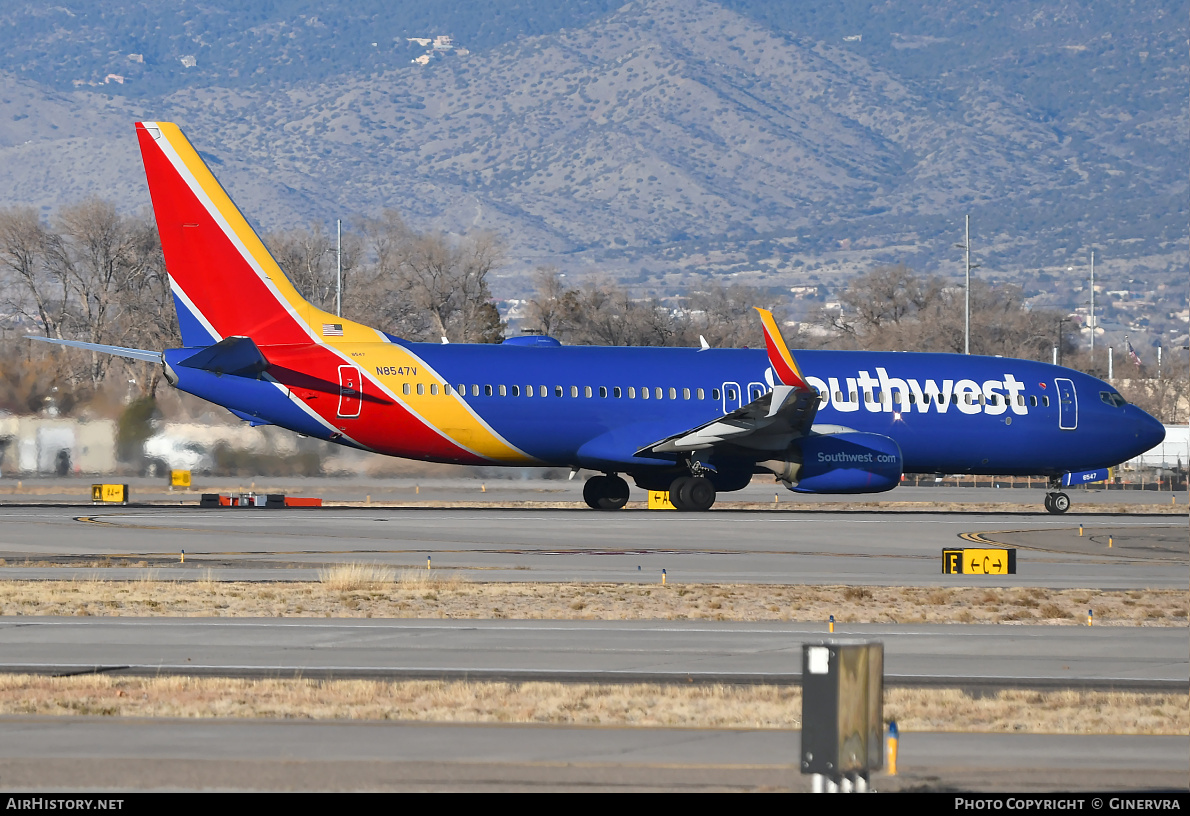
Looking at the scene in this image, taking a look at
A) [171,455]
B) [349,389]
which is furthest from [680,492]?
[171,455]

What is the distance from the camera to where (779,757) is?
12070 millimetres

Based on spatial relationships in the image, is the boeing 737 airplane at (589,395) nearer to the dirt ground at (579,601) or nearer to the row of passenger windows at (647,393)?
the row of passenger windows at (647,393)

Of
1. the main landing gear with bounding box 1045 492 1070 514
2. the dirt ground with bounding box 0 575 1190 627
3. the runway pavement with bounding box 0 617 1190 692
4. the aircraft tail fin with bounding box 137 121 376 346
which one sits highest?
the aircraft tail fin with bounding box 137 121 376 346

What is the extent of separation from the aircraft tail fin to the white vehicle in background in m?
8.62

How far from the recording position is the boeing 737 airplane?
1502 inches

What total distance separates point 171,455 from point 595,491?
1232 cm

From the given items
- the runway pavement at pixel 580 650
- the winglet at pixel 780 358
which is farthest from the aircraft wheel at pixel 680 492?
the runway pavement at pixel 580 650

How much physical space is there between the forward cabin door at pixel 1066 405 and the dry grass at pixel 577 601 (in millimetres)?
19678

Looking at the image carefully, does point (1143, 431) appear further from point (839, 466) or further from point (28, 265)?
point (28, 265)

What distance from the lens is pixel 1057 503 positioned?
146ft

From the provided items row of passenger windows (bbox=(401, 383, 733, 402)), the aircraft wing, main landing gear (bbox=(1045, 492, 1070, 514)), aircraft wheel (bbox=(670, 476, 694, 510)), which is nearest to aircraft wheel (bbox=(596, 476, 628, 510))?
aircraft wheel (bbox=(670, 476, 694, 510))

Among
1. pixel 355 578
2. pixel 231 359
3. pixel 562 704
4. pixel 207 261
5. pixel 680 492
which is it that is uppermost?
pixel 207 261

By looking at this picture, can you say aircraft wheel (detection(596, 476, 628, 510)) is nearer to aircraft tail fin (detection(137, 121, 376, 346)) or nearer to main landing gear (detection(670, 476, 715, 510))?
main landing gear (detection(670, 476, 715, 510))

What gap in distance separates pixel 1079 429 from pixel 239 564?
24.9 m
